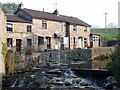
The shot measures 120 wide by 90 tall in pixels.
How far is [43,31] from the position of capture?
178ft

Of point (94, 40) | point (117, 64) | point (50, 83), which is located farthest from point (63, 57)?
point (117, 64)

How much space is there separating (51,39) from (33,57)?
17.7m

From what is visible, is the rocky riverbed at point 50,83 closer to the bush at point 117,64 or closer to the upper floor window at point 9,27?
the bush at point 117,64

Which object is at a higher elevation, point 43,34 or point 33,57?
point 43,34

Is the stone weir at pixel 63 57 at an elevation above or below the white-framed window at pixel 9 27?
below

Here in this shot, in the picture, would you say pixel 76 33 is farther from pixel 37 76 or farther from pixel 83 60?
pixel 37 76

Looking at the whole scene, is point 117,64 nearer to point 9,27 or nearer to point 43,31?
point 9,27

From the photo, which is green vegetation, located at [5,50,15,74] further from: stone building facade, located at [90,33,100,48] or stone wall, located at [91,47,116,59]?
stone building facade, located at [90,33,100,48]

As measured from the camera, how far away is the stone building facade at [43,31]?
1919 inches

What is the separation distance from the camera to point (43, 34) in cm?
5416

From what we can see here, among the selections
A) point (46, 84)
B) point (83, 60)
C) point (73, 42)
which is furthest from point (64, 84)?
point (73, 42)

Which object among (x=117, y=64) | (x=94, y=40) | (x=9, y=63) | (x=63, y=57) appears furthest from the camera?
(x=94, y=40)

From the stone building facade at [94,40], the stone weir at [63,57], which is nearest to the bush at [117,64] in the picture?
the stone weir at [63,57]

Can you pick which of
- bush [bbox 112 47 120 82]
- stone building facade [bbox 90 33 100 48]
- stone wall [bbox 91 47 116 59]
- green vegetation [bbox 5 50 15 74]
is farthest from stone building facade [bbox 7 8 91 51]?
bush [bbox 112 47 120 82]
